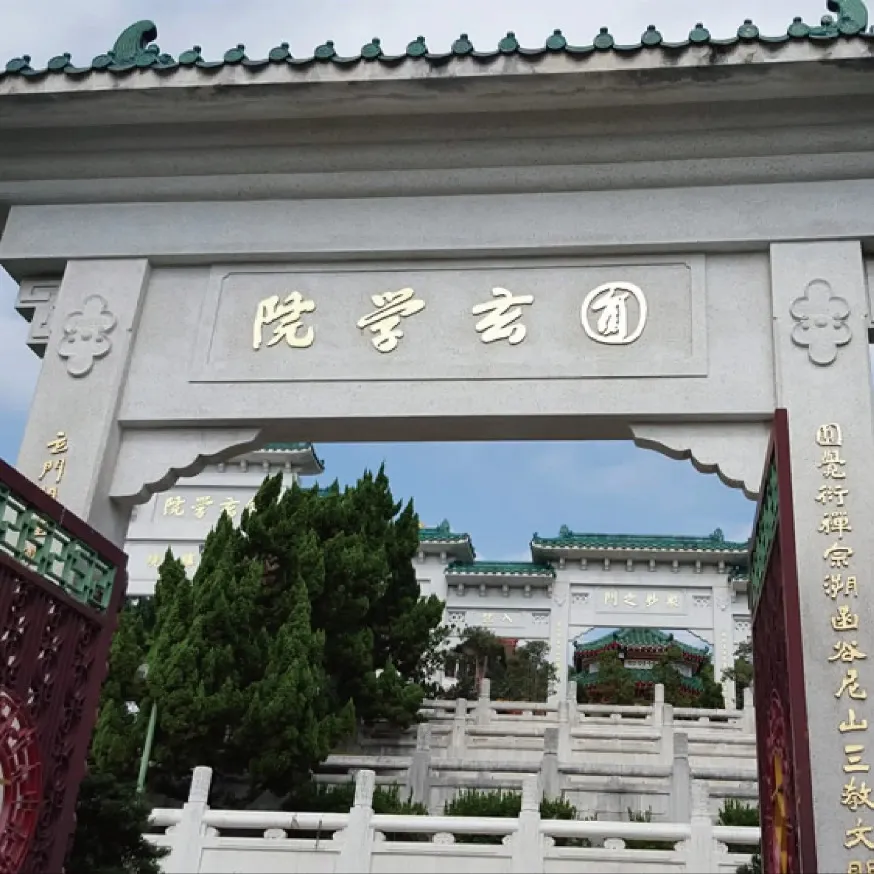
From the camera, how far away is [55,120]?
5.00m

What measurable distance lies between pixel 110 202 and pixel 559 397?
94.3 inches

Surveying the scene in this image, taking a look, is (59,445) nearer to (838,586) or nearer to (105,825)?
(105,825)

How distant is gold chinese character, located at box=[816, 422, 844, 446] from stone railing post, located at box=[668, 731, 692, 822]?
8.50 metres

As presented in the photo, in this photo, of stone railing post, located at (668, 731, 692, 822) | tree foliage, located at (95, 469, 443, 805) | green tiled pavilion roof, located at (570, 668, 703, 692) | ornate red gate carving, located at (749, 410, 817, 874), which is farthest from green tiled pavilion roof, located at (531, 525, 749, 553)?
ornate red gate carving, located at (749, 410, 817, 874)

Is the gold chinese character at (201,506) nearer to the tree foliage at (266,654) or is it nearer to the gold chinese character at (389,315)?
the tree foliage at (266,654)

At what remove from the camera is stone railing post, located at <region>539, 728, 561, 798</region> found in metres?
12.1

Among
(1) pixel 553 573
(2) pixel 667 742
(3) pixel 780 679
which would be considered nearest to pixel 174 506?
(1) pixel 553 573

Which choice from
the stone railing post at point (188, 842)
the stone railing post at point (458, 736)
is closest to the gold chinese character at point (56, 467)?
the stone railing post at point (188, 842)

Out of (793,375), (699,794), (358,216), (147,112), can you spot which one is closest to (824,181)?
(793,375)

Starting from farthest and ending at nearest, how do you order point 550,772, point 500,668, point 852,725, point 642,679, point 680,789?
point 642,679
point 500,668
point 550,772
point 680,789
point 852,725

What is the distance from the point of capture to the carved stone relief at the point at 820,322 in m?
4.40

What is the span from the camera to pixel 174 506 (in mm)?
24438

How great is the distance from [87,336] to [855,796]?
3684 mm

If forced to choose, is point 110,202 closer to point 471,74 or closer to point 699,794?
point 471,74
